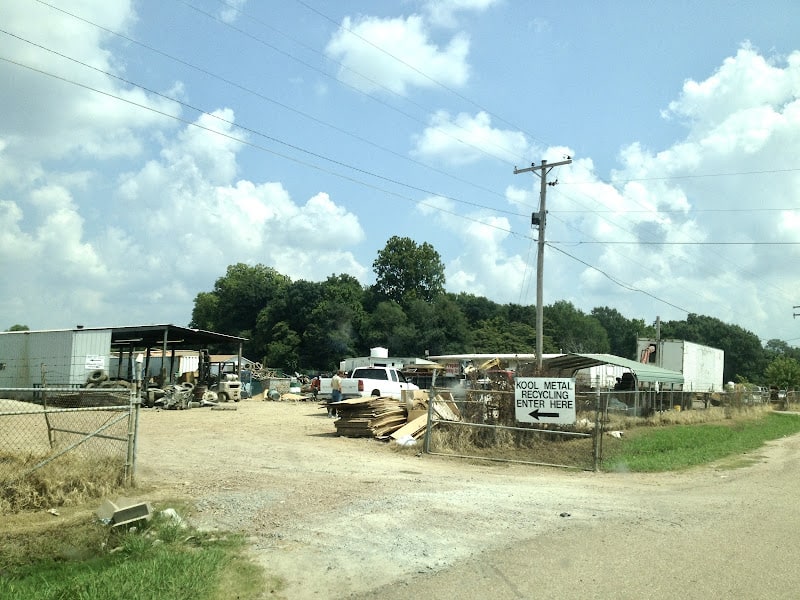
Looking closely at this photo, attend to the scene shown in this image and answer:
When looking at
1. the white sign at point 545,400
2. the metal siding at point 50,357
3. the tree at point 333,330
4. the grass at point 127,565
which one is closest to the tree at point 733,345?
the tree at point 333,330

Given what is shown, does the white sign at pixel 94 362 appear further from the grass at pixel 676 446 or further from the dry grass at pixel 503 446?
the grass at pixel 676 446

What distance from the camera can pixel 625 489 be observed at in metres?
11.7

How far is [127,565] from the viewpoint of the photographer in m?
6.24

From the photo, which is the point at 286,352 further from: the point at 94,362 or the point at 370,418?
the point at 370,418

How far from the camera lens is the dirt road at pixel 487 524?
6203 mm

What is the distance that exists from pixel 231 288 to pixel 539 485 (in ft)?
349

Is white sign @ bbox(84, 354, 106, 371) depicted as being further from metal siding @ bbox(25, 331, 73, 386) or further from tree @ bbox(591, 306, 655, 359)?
tree @ bbox(591, 306, 655, 359)

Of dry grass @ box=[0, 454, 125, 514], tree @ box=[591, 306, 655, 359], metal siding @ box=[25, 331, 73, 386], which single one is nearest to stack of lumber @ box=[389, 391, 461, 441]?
dry grass @ box=[0, 454, 125, 514]

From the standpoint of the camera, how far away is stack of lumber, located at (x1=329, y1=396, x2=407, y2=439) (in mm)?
18578

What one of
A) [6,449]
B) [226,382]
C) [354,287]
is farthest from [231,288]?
[6,449]

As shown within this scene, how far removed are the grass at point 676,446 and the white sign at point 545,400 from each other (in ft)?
4.69

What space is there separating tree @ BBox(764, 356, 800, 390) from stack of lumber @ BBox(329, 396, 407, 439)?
6932 cm

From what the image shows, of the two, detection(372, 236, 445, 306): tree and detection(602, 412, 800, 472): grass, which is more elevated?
detection(372, 236, 445, 306): tree

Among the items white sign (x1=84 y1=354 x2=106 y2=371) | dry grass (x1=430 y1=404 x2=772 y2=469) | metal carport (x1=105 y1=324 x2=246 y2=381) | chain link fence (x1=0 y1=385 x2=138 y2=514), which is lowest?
dry grass (x1=430 y1=404 x2=772 y2=469)
